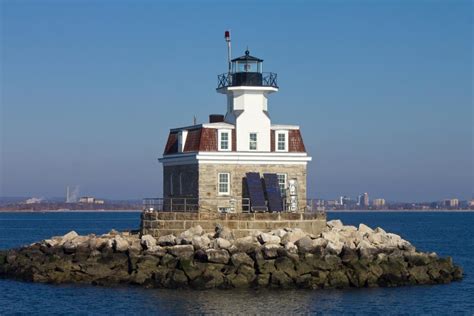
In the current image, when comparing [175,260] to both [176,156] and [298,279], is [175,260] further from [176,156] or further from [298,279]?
[176,156]

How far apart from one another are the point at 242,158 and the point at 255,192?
150cm

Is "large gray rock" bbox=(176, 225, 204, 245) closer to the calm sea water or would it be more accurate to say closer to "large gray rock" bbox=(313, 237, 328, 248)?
the calm sea water

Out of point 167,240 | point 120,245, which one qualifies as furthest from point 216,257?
point 120,245

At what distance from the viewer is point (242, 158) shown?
3759 centimetres

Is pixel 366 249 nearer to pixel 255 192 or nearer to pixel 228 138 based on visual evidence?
pixel 255 192

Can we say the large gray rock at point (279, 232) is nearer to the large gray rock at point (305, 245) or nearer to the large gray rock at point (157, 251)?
the large gray rock at point (305, 245)

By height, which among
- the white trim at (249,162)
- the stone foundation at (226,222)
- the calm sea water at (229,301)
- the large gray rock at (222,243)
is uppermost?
the white trim at (249,162)

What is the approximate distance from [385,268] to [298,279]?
3.46 m

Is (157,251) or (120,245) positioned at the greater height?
(120,245)

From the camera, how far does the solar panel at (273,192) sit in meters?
36.9

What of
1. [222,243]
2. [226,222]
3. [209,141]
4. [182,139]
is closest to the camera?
[222,243]

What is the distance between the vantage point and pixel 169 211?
38.4 meters

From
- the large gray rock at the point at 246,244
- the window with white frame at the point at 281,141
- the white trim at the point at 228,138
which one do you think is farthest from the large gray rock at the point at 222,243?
the window with white frame at the point at 281,141

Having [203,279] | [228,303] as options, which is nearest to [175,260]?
[203,279]
